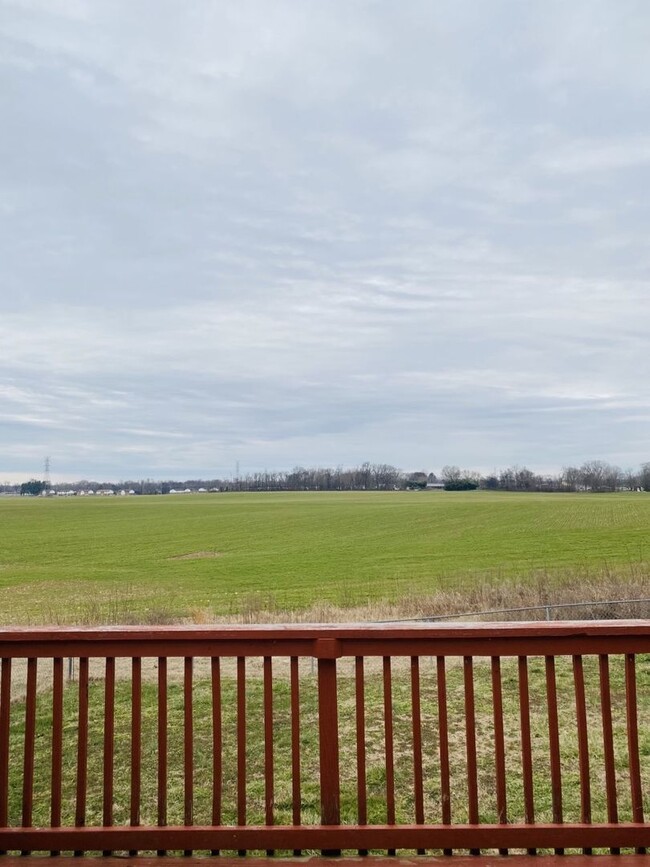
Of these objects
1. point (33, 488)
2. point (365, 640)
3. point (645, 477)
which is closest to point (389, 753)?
point (365, 640)

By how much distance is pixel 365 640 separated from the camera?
231 centimetres

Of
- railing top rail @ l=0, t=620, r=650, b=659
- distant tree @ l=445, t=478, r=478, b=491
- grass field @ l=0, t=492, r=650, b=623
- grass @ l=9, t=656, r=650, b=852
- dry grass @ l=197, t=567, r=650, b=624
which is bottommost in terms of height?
grass field @ l=0, t=492, r=650, b=623

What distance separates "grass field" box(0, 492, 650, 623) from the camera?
1664 cm

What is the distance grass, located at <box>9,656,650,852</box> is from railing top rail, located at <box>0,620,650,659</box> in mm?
2045

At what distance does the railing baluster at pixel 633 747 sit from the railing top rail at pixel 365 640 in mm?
123

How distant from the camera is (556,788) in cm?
229

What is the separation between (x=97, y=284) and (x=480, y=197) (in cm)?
1236

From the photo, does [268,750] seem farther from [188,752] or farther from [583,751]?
[583,751]

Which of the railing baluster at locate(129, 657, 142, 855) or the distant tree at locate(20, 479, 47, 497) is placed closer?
the railing baluster at locate(129, 657, 142, 855)

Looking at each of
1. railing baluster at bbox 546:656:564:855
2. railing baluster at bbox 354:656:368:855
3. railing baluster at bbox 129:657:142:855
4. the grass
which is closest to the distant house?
the grass

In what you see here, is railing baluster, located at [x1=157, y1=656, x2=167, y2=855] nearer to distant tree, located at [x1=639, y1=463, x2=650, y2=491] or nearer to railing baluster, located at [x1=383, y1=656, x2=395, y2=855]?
railing baluster, located at [x1=383, y1=656, x2=395, y2=855]

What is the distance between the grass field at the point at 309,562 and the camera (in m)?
16.6

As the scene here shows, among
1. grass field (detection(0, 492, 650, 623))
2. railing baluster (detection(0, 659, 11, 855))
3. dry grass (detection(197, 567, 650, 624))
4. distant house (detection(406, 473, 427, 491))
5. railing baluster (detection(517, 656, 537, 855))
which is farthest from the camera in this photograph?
distant house (detection(406, 473, 427, 491))

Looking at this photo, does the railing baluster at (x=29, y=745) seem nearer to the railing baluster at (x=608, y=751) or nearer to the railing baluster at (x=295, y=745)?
the railing baluster at (x=295, y=745)
